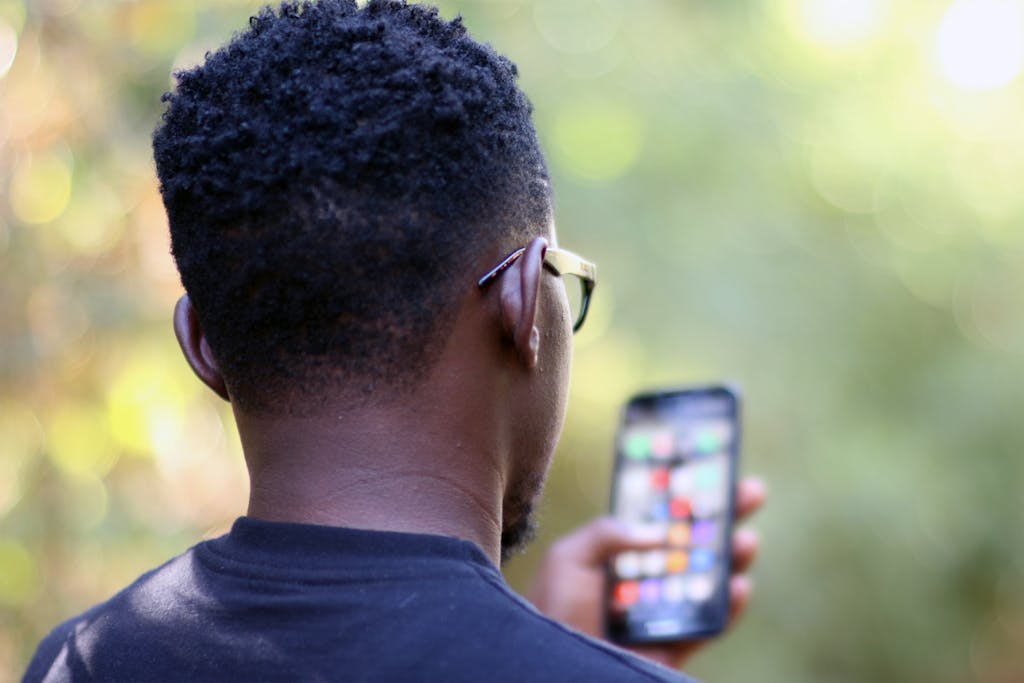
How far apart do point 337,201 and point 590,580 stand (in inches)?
60.0

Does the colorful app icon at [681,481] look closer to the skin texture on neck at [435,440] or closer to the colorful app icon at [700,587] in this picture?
the colorful app icon at [700,587]

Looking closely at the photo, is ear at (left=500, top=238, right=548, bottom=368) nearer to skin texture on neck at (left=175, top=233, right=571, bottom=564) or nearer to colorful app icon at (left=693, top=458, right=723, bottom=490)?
skin texture on neck at (left=175, top=233, right=571, bottom=564)

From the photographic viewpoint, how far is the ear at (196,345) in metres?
1.46

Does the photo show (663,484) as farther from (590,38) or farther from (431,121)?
(590,38)

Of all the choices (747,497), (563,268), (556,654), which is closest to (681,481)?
(747,497)

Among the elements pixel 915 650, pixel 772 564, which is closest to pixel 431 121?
pixel 772 564

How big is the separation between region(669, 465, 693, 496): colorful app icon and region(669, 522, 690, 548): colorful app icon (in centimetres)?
8

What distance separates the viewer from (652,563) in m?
2.62

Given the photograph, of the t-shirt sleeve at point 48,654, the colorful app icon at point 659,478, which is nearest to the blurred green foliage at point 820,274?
the colorful app icon at point 659,478

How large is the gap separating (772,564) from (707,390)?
312 centimetres

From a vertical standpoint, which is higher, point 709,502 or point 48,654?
point 709,502

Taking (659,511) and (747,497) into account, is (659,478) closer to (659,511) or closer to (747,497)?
(659,511)

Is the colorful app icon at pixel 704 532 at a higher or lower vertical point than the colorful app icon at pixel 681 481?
lower

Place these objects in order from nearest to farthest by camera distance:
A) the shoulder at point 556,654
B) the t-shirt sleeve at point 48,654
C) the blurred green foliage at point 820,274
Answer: the shoulder at point 556,654, the t-shirt sleeve at point 48,654, the blurred green foliage at point 820,274
